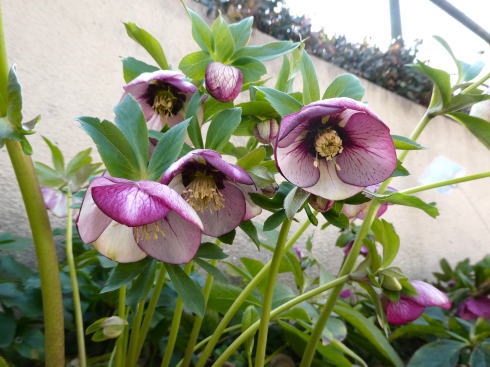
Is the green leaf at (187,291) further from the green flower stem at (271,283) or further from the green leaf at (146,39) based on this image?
the green leaf at (146,39)

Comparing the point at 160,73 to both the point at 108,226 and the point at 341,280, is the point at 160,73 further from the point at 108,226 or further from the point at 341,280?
the point at 341,280

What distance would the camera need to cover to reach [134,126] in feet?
1.11

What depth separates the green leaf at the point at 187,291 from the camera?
13.8 inches

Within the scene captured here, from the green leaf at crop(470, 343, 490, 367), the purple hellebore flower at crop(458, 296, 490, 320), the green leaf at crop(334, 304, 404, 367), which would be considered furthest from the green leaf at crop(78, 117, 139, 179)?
the purple hellebore flower at crop(458, 296, 490, 320)

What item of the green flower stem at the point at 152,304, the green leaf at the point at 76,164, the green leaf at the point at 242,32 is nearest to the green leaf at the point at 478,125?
the green leaf at the point at 242,32

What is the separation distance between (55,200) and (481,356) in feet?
2.55

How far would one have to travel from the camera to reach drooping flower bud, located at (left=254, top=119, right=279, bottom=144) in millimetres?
399

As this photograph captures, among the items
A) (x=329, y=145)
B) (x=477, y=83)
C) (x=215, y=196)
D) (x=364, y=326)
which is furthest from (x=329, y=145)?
(x=364, y=326)

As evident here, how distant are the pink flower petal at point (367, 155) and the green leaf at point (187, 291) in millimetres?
158

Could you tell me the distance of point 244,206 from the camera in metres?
0.35

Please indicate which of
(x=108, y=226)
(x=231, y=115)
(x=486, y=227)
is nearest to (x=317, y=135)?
(x=231, y=115)

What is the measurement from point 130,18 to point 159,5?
97 millimetres

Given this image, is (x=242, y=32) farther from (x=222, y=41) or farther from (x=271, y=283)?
(x=271, y=283)

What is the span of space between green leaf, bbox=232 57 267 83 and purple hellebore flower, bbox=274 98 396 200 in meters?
0.10
